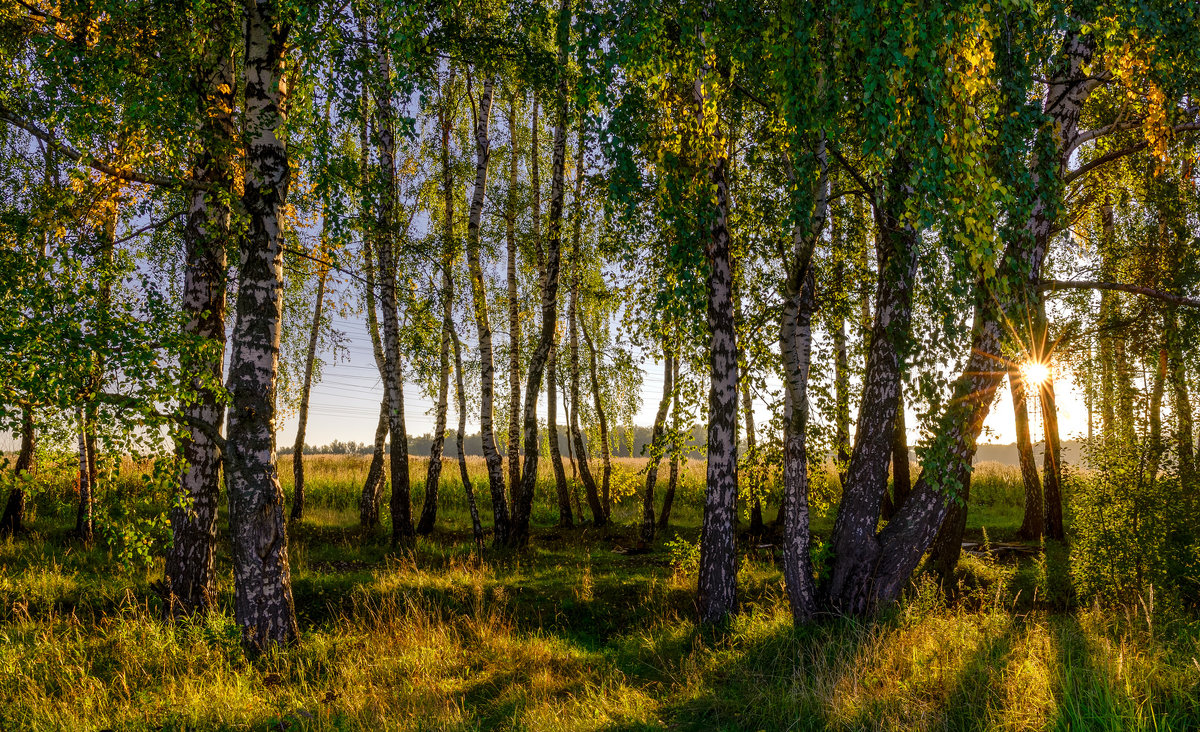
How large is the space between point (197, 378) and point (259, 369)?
179 cm

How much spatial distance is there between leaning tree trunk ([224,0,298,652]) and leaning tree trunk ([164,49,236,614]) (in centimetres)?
116

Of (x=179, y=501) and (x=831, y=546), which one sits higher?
(x=179, y=501)

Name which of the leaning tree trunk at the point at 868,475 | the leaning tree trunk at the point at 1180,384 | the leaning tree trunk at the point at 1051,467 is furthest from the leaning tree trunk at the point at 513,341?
the leaning tree trunk at the point at 1180,384

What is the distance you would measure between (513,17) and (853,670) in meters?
9.56

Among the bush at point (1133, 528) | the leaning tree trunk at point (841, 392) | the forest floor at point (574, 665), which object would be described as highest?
the leaning tree trunk at point (841, 392)

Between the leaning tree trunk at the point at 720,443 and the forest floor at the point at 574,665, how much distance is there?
500 millimetres

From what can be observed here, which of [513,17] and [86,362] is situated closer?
[86,362]

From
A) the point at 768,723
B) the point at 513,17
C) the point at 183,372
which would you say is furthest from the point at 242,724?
the point at 513,17

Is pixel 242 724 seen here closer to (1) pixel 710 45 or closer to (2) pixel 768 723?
(2) pixel 768 723

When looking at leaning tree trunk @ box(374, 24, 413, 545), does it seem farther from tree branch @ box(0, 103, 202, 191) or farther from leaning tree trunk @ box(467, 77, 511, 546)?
tree branch @ box(0, 103, 202, 191)

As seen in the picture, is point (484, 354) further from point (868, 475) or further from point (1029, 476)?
point (1029, 476)

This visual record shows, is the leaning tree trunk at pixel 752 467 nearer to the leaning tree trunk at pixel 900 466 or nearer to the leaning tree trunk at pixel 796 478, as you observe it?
the leaning tree trunk at pixel 796 478

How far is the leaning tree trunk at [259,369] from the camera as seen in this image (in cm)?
605

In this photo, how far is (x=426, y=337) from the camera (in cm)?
1066
